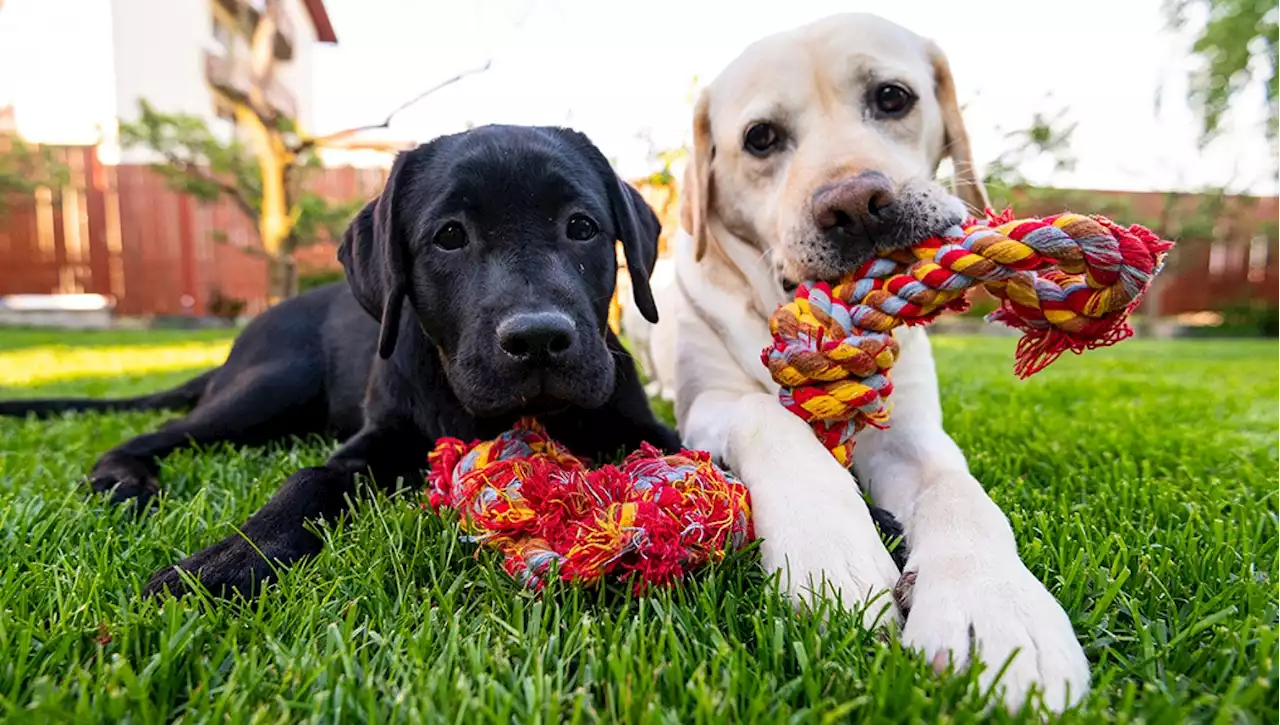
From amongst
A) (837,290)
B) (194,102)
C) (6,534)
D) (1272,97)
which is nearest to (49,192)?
(194,102)

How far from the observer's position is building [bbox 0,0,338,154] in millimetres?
13539

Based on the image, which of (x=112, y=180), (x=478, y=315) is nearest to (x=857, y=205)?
(x=478, y=315)

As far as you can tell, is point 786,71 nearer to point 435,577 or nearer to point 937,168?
point 937,168

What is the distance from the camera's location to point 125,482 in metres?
2.21

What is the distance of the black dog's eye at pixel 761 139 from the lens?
7.90 ft

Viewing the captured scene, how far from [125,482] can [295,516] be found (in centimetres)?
86

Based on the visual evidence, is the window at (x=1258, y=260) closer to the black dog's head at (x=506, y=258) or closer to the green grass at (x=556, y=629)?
the green grass at (x=556, y=629)

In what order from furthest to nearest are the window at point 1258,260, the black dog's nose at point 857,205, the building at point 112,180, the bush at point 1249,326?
the window at point 1258,260, the bush at point 1249,326, the building at point 112,180, the black dog's nose at point 857,205

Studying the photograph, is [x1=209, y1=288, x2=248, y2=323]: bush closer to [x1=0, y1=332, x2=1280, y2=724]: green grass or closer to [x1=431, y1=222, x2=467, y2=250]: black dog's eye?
[x1=0, y1=332, x2=1280, y2=724]: green grass

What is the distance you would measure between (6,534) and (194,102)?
18.3 m

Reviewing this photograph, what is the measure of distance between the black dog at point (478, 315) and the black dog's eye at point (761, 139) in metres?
0.37

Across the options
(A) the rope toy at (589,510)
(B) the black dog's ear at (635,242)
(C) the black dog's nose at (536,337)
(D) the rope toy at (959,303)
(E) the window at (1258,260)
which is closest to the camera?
(A) the rope toy at (589,510)

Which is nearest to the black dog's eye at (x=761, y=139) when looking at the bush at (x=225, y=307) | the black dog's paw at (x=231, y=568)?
the black dog's paw at (x=231, y=568)

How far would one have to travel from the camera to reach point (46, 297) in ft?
48.6
